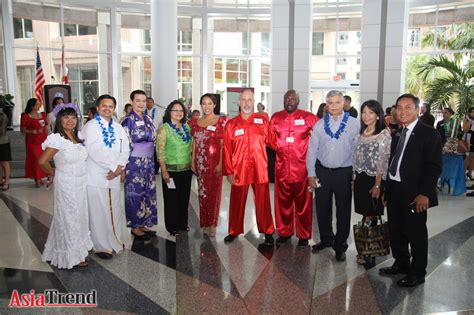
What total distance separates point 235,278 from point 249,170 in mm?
1153

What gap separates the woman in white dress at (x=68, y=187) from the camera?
347cm

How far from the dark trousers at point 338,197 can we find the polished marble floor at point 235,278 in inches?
11.4

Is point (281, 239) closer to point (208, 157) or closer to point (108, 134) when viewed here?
point (208, 157)

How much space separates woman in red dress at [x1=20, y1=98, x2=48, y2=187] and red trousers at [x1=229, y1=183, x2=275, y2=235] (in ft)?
14.9

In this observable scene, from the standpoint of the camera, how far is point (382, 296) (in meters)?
3.12

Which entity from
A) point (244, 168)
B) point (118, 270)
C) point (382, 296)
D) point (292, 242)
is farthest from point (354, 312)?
point (118, 270)

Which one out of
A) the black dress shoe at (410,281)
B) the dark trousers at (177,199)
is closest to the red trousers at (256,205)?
the dark trousers at (177,199)

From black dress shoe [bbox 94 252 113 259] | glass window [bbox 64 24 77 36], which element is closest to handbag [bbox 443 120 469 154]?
black dress shoe [bbox 94 252 113 259]

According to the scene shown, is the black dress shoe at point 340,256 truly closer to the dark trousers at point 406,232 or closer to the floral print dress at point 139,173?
the dark trousers at point 406,232

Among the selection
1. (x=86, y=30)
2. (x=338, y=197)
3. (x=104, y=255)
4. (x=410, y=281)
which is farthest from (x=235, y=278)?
(x=86, y=30)

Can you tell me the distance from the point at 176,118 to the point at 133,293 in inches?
75.6

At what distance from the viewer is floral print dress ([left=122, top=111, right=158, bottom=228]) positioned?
418 cm

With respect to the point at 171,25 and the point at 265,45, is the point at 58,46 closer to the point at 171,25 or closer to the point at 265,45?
the point at 171,25

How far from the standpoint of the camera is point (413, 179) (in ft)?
10.4
